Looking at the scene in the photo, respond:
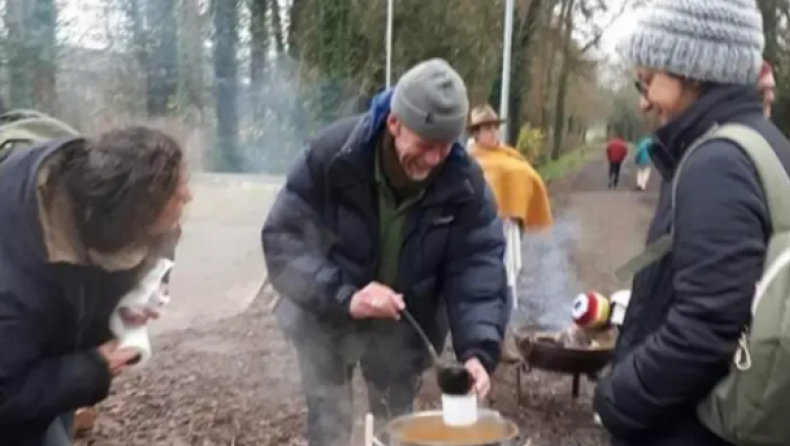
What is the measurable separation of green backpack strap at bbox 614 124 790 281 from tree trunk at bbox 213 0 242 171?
8244 millimetres

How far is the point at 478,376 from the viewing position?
3.13m

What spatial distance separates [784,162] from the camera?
2371 mm

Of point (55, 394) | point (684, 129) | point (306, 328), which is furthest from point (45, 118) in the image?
point (684, 129)

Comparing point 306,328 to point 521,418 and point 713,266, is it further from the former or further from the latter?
point 521,418

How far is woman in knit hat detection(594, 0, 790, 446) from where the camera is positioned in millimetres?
2311

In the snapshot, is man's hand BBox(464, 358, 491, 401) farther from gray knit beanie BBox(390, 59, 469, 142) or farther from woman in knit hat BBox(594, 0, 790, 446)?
gray knit beanie BBox(390, 59, 469, 142)

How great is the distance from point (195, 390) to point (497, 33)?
11467mm

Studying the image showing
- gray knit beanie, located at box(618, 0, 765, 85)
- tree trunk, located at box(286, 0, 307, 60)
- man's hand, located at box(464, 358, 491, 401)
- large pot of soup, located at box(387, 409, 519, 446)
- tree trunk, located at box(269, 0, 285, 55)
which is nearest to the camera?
gray knit beanie, located at box(618, 0, 765, 85)

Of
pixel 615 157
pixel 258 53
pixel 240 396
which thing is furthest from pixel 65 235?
pixel 615 157

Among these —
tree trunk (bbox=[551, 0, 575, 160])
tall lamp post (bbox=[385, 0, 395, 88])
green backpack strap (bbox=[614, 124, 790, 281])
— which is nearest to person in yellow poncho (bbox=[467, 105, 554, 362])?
green backpack strap (bbox=[614, 124, 790, 281])

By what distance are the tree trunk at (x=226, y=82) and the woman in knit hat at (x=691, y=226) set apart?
8.12 m

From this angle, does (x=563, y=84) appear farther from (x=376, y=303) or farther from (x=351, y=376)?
(x=376, y=303)

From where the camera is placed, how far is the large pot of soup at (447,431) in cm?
273

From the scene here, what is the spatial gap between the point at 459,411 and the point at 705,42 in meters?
1.04
